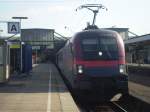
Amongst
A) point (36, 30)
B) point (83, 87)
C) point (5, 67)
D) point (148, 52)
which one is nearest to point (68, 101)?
point (83, 87)

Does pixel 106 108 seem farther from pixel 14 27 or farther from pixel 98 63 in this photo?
pixel 14 27

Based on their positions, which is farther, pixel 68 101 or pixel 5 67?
pixel 5 67

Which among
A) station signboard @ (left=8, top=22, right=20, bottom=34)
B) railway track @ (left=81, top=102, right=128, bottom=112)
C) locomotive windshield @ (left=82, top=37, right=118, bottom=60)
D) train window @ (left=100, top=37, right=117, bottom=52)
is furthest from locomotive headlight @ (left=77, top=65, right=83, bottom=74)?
station signboard @ (left=8, top=22, right=20, bottom=34)

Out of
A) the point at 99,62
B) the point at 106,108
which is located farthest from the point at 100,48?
the point at 106,108

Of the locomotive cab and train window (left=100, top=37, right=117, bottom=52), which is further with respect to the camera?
train window (left=100, top=37, right=117, bottom=52)

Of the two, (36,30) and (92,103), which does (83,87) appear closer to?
(92,103)

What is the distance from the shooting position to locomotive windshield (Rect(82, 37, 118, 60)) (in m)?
18.4

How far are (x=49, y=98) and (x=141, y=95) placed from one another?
5.50m

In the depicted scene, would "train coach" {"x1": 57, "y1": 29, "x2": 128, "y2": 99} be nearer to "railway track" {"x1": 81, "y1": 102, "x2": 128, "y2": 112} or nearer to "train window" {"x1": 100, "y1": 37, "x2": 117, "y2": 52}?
"train window" {"x1": 100, "y1": 37, "x2": 117, "y2": 52}

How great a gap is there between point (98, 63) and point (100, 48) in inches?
28.5

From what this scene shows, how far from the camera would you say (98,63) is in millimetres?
18219

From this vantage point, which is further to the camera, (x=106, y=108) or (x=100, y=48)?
(x=100, y=48)

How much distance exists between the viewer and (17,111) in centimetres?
1421

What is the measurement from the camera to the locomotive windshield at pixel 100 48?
18.4 meters
